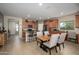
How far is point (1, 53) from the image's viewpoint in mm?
2363

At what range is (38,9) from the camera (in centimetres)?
239

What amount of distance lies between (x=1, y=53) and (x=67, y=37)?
178 cm

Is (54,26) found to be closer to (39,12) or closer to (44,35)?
(44,35)

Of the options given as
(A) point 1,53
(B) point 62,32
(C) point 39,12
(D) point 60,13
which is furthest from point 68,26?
(A) point 1,53

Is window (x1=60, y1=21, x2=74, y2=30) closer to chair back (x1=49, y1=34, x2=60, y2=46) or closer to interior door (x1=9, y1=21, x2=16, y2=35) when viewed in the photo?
chair back (x1=49, y1=34, x2=60, y2=46)

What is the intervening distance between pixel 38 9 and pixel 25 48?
1.07 meters

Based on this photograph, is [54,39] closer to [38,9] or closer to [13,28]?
[38,9]

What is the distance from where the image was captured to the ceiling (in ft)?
7.66

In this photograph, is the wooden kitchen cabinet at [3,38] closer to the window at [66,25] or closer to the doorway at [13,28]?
the doorway at [13,28]

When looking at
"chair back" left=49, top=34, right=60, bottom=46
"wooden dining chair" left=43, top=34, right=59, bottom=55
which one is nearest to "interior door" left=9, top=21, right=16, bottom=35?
"wooden dining chair" left=43, top=34, right=59, bottom=55

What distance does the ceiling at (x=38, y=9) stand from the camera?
2336 mm

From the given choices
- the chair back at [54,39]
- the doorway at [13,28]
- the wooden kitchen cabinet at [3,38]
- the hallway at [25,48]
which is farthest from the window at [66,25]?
the wooden kitchen cabinet at [3,38]

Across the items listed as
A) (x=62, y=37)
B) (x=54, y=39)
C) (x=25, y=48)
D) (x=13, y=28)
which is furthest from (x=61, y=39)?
(x=13, y=28)

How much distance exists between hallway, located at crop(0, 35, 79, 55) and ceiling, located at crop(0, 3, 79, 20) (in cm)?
68
